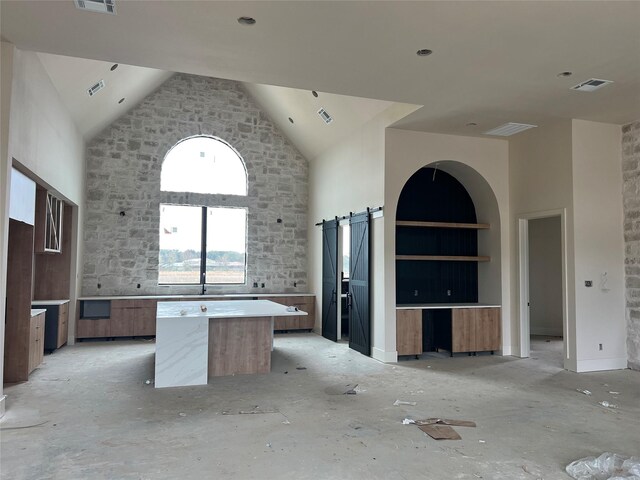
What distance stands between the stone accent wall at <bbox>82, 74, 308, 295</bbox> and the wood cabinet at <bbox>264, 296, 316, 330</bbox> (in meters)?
0.68

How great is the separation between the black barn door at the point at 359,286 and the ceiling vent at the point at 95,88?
15.1ft

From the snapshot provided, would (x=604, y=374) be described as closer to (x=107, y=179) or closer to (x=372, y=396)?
(x=372, y=396)

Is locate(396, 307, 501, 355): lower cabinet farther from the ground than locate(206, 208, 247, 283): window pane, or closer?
closer

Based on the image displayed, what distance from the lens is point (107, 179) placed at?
9461 mm

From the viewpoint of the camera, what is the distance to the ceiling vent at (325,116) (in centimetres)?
845

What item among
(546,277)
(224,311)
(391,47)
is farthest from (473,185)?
(224,311)

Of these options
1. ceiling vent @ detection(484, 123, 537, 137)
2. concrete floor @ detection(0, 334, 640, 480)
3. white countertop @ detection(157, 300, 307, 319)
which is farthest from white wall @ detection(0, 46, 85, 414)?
ceiling vent @ detection(484, 123, 537, 137)

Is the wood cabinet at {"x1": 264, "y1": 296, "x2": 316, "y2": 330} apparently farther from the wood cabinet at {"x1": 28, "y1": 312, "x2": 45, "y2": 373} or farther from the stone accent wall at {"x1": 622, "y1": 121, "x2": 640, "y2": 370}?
the stone accent wall at {"x1": 622, "y1": 121, "x2": 640, "y2": 370}

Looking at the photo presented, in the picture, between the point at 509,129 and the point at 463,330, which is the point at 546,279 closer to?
the point at 463,330

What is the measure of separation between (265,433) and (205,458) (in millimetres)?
637

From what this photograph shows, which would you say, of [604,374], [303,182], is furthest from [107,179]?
[604,374]

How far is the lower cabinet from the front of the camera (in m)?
6.98

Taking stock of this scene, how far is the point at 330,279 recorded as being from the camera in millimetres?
9109

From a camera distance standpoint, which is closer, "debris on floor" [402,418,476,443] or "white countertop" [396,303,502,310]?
"debris on floor" [402,418,476,443]
